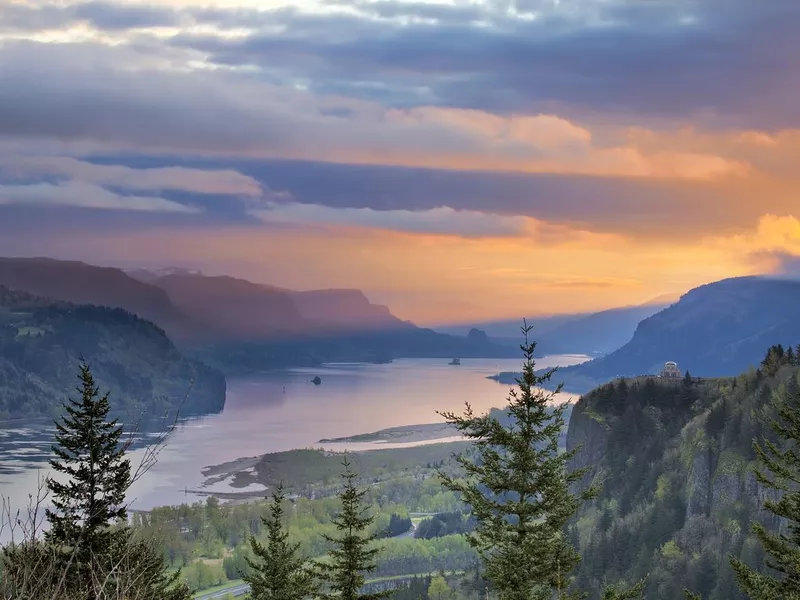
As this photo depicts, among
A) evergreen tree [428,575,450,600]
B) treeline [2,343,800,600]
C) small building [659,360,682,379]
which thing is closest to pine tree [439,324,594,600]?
treeline [2,343,800,600]

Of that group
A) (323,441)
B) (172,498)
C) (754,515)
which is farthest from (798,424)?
(323,441)

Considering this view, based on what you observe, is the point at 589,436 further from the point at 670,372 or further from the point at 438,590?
the point at 438,590

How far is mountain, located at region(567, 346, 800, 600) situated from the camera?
70.0 meters

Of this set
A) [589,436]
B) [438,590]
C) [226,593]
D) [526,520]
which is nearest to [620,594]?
[526,520]

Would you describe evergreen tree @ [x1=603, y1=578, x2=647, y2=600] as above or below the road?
above

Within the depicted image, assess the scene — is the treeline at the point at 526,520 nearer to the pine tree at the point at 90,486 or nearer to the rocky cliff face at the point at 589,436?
the pine tree at the point at 90,486

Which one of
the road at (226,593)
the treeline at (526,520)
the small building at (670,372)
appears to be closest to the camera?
the treeline at (526,520)

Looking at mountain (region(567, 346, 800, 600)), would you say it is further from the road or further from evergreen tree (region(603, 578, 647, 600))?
evergreen tree (region(603, 578, 647, 600))

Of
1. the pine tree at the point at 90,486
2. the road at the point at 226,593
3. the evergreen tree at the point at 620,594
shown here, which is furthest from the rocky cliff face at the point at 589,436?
the evergreen tree at the point at 620,594

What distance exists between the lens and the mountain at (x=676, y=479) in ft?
230

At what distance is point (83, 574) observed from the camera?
794 inches

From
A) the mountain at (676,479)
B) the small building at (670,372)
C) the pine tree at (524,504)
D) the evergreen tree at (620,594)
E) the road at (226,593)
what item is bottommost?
the road at (226,593)

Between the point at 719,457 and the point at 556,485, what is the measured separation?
6737 cm

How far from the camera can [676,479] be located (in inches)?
3401
